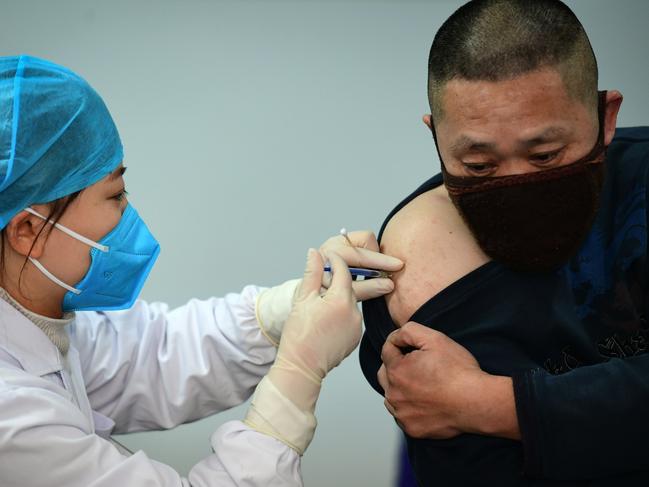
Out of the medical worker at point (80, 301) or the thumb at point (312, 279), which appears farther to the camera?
the thumb at point (312, 279)

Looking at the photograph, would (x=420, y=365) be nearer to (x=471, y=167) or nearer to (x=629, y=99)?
(x=471, y=167)

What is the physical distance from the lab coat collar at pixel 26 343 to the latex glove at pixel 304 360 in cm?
44

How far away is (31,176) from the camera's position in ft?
4.96

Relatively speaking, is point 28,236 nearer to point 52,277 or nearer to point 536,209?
point 52,277

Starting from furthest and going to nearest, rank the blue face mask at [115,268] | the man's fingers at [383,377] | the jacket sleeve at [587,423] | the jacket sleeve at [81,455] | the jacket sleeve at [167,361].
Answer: the jacket sleeve at [167,361]
the blue face mask at [115,268]
the man's fingers at [383,377]
the jacket sleeve at [81,455]
the jacket sleeve at [587,423]

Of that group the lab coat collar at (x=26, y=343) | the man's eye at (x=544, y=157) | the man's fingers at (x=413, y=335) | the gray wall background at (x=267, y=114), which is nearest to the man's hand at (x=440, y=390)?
the man's fingers at (x=413, y=335)

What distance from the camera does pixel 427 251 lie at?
152cm

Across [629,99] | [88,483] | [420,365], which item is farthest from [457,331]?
[629,99]

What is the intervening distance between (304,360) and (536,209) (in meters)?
0.55

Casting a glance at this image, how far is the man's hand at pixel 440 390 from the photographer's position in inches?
52.8

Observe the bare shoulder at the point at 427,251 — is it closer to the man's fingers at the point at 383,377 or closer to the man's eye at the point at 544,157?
the man's fingers at the point at 383,377

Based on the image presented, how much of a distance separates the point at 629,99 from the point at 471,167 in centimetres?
191

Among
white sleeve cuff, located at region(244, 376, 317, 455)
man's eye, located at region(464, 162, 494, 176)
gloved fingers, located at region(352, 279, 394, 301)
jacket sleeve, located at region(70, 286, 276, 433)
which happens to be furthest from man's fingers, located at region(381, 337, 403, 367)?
jacket sleeve, located at region(70, 286, 276, 433)

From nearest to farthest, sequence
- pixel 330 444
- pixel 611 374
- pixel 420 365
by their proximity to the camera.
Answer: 1. pixel 611 374
2. pixel 420 365
3. pixel 330 444
